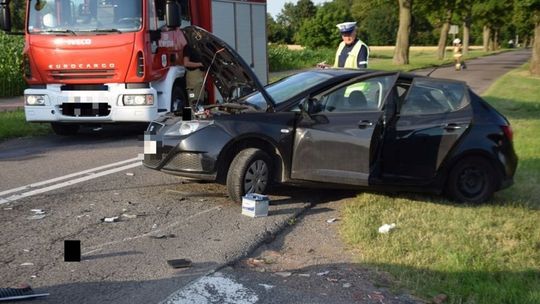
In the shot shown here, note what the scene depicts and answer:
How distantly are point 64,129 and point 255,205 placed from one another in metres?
6.80

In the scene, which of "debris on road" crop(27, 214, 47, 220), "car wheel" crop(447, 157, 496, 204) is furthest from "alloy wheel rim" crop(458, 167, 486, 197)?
"debris on road" crop(27, 214, 47, 220)

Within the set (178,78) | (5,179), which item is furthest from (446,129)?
(178,78)

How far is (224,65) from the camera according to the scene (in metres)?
8.34

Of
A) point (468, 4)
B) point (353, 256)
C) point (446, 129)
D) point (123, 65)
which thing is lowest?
point (353, 256)

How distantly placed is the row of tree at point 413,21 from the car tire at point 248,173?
11.6 metres

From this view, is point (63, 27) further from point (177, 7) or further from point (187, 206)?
point (187, 206)

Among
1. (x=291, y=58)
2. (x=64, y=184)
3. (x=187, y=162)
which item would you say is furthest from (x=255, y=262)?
(x=291, y=58)

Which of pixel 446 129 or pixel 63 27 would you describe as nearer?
pixel 446 129

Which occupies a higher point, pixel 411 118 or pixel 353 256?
pixel 411 118

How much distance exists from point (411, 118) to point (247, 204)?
2.04 metres

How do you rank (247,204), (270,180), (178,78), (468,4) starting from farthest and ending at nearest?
1. (468,4)
2. (178,78)
3. (270,180)
4. (247,204)

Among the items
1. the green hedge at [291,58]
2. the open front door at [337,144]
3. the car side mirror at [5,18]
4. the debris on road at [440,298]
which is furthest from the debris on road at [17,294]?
the green hedge at [291,58]

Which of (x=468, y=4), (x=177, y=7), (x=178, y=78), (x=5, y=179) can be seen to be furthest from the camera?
(x=468, y=4)

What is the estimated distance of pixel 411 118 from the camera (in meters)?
7.02
